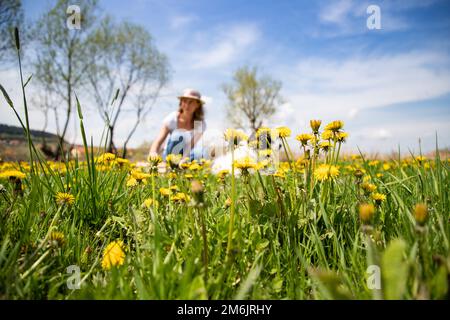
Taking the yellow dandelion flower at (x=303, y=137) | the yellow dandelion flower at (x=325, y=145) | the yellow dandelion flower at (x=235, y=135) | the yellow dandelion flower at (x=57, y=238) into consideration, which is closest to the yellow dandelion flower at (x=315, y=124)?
the yellow dandelion flower at (x=303, y=137)

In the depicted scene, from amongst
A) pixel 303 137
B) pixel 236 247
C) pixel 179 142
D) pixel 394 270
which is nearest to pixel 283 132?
pixel 303 137

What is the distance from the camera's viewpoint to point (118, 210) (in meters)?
1.81

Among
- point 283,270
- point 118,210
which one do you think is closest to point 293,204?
point 283,270

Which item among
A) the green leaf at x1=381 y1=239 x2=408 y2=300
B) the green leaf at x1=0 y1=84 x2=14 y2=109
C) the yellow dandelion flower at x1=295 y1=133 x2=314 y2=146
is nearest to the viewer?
the green leaf at x1=381 y1=239 x2=408 y2=300

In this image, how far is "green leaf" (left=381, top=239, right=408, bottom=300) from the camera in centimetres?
68

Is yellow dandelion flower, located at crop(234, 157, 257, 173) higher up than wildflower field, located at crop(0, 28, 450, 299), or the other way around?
yellow dandelion flower, located at crop(234, 157, 257, 173)

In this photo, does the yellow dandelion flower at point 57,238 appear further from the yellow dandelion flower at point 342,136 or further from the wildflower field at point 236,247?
the yellow dandelion flower at point 342,136

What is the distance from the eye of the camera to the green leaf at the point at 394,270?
682 millimetres

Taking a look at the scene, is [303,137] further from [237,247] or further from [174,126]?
[174,126]

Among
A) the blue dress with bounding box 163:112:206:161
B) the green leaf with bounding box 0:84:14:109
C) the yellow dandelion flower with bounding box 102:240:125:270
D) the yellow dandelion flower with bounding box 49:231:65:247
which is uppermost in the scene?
the blue dress with bounding box 163:112:206:161

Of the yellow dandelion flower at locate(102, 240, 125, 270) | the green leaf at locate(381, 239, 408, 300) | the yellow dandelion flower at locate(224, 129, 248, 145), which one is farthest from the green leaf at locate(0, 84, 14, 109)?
the green leaf at locate(381, 239, 408, 300)

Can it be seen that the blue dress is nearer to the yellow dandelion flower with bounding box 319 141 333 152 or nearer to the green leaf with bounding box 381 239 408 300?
the yellow dandelion flower with bounding box 319 141 333 152

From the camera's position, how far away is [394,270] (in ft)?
2.28
